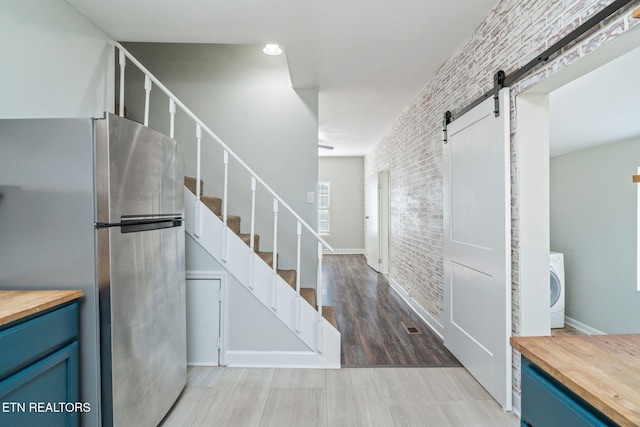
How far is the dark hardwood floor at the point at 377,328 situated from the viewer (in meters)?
2.58

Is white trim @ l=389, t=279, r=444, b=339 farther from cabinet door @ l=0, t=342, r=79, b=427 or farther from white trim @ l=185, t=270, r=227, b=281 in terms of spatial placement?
cabinet door @ l=0, t=342, r=79, b=427

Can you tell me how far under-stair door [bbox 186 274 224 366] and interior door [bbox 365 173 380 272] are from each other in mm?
4203

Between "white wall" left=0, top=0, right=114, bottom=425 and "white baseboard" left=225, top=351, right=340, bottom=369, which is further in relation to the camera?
"white baseboard" left=225, top=351, right=340, bottom=369

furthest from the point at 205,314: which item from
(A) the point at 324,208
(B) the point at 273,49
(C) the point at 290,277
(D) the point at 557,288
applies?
(A) the point at 324,208

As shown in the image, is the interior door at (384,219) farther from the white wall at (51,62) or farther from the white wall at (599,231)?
the white wall at (51,62)

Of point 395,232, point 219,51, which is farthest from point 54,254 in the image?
point 395,232

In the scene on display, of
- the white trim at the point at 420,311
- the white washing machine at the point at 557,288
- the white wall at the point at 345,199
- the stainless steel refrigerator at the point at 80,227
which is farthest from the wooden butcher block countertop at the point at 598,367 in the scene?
the white wall at the point at 345,199

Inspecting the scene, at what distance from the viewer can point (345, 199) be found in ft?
27.2

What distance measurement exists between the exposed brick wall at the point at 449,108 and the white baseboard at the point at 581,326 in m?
1.62

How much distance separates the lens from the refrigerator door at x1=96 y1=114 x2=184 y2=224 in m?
1.37

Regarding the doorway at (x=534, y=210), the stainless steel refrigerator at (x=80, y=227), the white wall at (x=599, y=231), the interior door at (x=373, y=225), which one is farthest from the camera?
the interior door at (x=373, y=225)

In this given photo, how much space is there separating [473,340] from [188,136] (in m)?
3.31

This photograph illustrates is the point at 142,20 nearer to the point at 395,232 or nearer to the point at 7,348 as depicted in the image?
the point at 7,348

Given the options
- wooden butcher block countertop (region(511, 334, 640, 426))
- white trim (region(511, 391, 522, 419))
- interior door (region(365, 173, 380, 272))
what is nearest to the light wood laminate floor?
white trim (region(511, 391, 522, 419))
